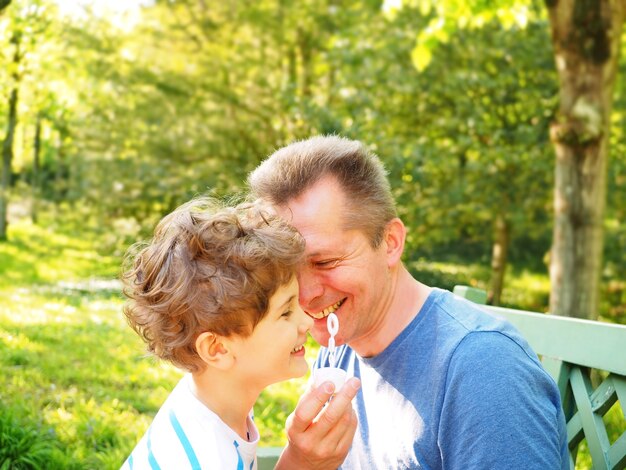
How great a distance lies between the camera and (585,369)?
2.25 meters

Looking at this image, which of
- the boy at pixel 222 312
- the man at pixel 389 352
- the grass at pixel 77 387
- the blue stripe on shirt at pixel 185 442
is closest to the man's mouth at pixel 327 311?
the man at pixel 389 352

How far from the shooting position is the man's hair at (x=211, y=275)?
2127 mm

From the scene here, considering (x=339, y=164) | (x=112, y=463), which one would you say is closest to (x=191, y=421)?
(x=339, y=164)

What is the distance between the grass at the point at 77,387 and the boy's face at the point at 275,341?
0.81 meters

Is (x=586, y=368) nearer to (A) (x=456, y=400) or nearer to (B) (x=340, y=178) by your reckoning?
(A) (x=456, y=400)

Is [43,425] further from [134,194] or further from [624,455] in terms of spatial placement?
[134,194]

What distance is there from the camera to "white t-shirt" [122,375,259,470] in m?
1.94

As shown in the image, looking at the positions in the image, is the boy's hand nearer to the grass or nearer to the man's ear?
the man's ear

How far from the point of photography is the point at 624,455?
1967 mm

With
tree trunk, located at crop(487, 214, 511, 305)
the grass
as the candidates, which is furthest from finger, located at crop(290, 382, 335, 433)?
tree trunk, located at crop(487, 214, 511, 305)

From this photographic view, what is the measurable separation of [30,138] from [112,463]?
2637 centimetres

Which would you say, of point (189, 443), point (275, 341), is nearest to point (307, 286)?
point (275, 341)

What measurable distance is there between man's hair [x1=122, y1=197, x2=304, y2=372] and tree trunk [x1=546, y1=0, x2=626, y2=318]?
4665 millimetres

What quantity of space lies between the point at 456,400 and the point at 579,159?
4975 mm
